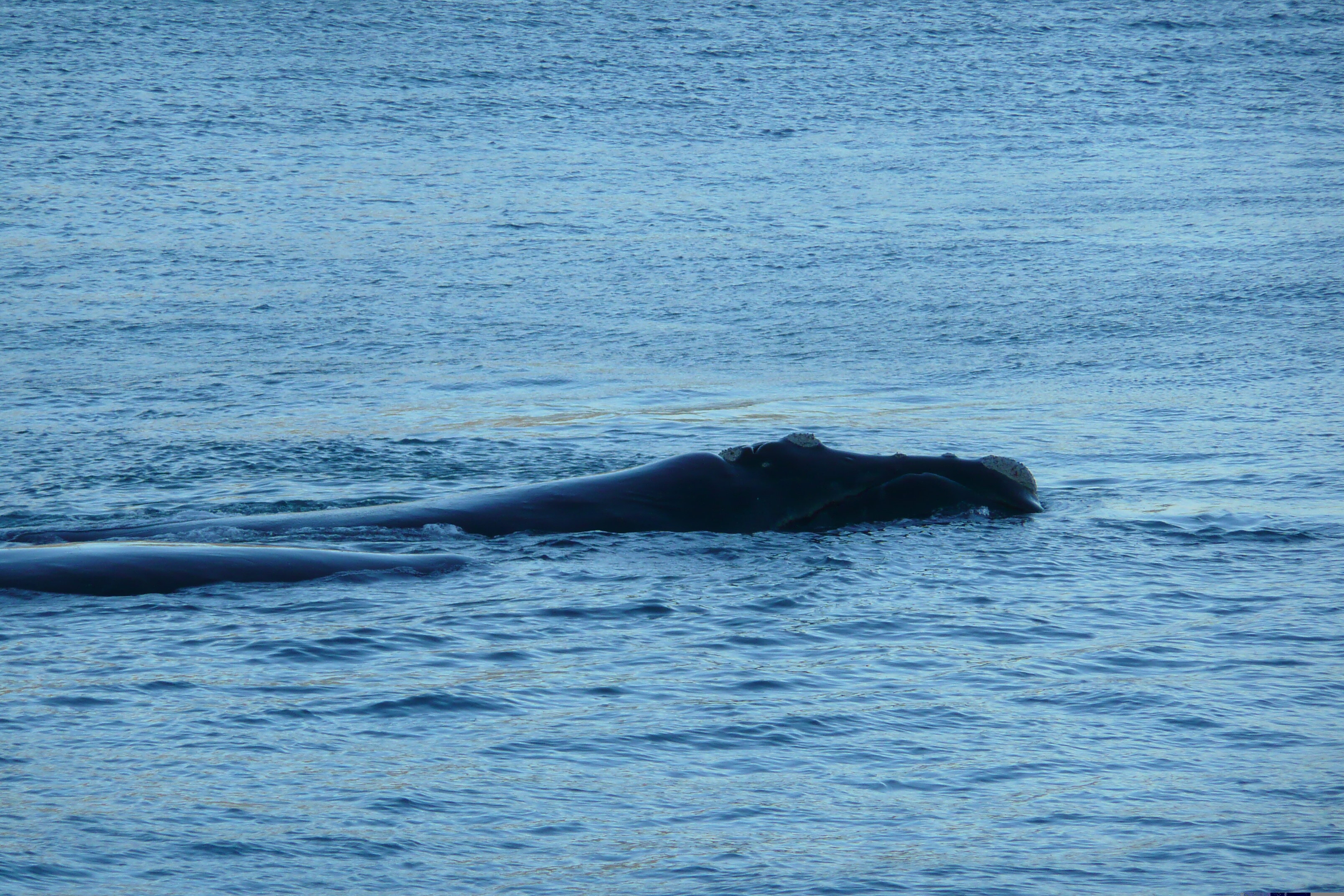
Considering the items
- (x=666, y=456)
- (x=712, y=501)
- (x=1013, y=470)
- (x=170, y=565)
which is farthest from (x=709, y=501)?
(x=170, y=565)

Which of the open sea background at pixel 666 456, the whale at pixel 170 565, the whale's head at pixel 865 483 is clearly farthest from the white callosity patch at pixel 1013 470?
the whale at pixel 170 565

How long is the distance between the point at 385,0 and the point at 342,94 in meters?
11.7

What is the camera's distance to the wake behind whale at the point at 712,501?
1012 centimetres

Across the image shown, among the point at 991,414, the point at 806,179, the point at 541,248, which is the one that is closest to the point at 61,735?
the point at 991,414

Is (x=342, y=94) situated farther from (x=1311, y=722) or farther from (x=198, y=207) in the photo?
(x=1311, y=722)

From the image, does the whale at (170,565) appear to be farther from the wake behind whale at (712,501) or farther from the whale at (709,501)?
the whale at (709,501)

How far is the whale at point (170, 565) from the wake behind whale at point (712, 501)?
0.30ft

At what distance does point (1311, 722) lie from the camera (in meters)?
7.33

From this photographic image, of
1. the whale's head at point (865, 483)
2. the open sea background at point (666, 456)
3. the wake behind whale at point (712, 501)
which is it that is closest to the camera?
the open sea background at point (666, 456)

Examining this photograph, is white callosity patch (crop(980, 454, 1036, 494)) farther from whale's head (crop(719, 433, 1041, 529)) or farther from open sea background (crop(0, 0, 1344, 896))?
open sea background (crop(0, 0, 1344, 896))

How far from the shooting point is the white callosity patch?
10781 millimetres

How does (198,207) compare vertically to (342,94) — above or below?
below

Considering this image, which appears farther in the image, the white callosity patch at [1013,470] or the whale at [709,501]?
the white callosity patch at [1013,470]

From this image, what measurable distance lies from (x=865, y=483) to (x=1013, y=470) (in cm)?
101
